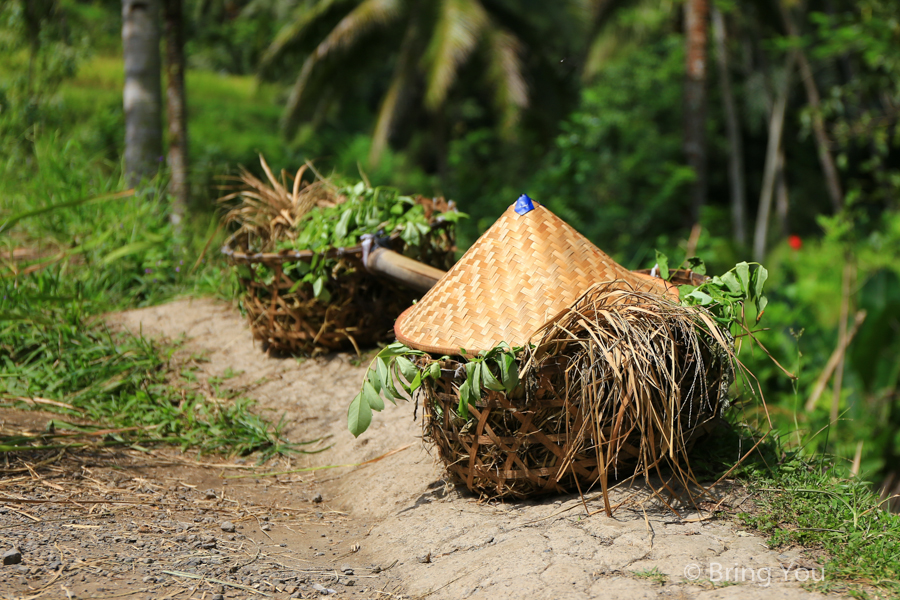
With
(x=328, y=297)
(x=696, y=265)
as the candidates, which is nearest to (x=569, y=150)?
(x=328, y=297)

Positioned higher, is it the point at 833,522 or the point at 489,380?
the point at 489,380

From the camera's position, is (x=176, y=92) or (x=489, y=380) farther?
(x=176, y=92)

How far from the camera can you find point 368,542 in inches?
80.7

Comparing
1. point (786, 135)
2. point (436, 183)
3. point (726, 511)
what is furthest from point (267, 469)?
point (786, 135)

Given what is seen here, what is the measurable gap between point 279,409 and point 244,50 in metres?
25.6

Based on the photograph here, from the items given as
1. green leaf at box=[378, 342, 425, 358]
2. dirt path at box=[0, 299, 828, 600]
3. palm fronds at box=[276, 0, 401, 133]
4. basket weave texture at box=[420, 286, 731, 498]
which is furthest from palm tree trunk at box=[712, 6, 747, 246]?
green leaf at box=[378, 342, 425, 358]

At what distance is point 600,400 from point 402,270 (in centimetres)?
118

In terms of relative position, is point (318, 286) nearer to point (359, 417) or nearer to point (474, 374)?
point (359, 417)

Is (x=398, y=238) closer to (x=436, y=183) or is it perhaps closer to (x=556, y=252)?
(x=556, y=252)

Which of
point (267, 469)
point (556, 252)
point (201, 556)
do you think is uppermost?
point (556, 252)

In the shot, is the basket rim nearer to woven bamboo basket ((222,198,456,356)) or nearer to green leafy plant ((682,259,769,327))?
woven bamboo basket ((222,198,456,356))

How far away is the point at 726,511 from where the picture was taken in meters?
1.88

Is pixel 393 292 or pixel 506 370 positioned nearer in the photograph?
pixel 506 370

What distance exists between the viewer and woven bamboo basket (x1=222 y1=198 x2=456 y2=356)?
10.5 ft
